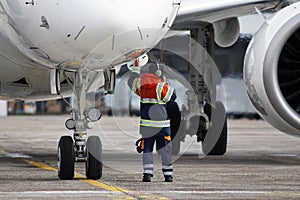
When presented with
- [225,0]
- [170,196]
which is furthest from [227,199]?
[225,0]

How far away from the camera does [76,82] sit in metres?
11.5

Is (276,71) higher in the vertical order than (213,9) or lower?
lower

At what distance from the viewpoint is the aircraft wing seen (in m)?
13.6

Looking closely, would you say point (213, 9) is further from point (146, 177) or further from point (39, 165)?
point (146, 177)

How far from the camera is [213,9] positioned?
541 inches

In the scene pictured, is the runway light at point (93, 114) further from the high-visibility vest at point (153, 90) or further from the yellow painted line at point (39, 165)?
the yellow painted line at point (39, 165)

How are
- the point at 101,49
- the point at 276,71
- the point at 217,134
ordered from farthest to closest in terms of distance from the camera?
the point at 217,134 < the point at 276,71 < the point at 101,49

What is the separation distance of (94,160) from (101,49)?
1.63 m

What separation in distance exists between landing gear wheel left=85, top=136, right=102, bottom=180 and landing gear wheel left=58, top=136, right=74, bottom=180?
23cm

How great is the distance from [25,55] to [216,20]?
384 cm

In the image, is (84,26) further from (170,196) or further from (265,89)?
(265,89)

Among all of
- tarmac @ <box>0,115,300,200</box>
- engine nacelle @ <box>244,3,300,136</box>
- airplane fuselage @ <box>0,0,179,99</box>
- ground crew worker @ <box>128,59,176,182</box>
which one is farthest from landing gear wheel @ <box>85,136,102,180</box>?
engine nacelle @ <box>244,3,300,136</box>

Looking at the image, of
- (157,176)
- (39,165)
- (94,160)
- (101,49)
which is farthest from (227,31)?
(101,49)

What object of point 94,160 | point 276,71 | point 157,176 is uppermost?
point 276,71
